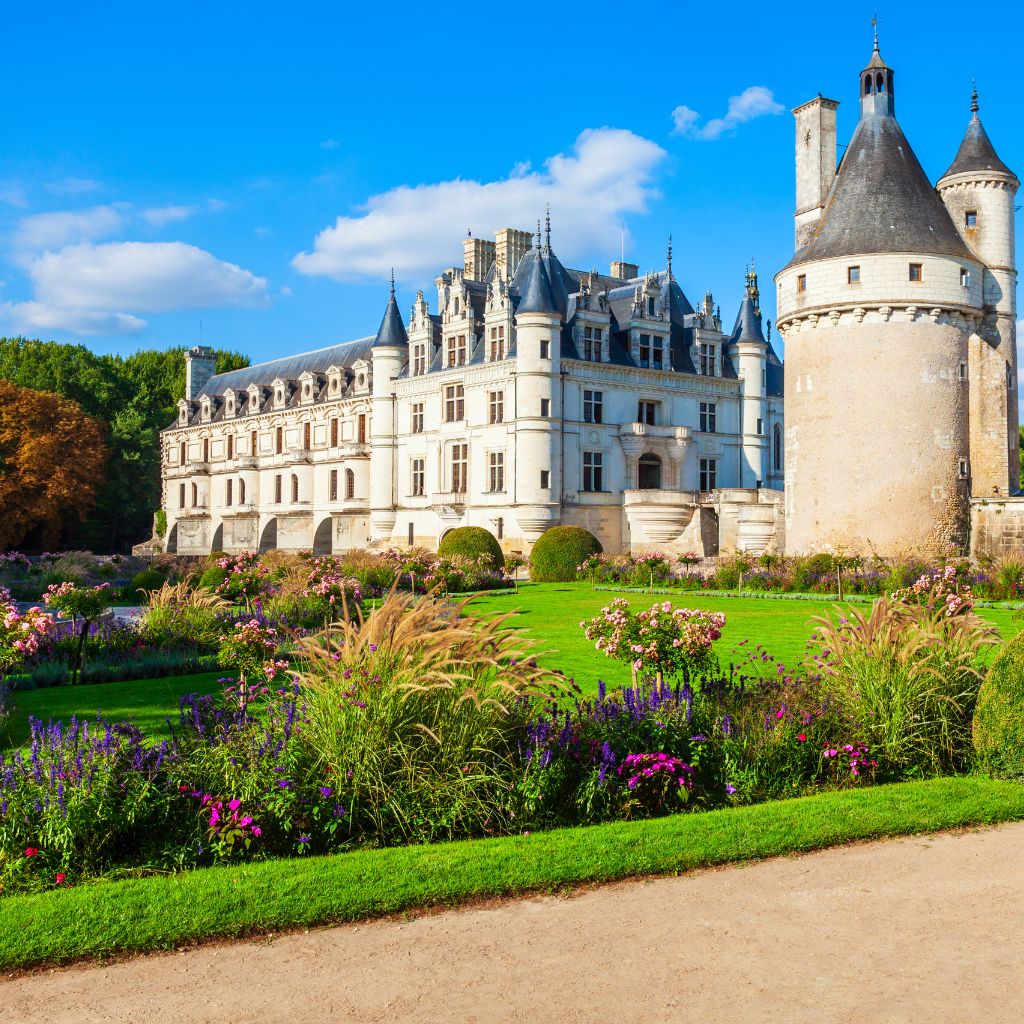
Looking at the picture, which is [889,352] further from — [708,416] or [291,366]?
[291,366]

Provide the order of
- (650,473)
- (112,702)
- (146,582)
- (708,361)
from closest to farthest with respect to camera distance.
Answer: (112,702) → (146,582) → (650,473) → (708,361)

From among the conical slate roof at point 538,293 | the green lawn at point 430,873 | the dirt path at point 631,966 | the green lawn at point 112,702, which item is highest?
the conical slate roof at point 538,293

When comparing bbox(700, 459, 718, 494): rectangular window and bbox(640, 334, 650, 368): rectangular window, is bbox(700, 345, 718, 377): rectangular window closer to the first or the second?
bbox(640, 334, 650, 368): rectangular window

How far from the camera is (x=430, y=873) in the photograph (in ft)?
17.1

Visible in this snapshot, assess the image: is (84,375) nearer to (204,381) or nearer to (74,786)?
(204,381)

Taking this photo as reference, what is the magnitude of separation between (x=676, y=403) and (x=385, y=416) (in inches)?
445

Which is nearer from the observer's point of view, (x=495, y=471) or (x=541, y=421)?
(x=541, y=421)

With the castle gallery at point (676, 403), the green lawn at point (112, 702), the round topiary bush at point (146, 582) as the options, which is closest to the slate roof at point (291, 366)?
the castle gallery at point (676, 403)

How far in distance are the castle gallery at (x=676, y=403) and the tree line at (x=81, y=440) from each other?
2159 mm

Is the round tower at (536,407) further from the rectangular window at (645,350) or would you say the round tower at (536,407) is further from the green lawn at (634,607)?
the green lawn at (634,607)

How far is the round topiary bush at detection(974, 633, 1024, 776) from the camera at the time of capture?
6.96m

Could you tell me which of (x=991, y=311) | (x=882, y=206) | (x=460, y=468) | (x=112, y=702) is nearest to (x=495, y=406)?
(x=460, y=468)

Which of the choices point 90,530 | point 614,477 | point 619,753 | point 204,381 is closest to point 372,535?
point 614,477

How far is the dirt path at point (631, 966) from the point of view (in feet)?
12.9
